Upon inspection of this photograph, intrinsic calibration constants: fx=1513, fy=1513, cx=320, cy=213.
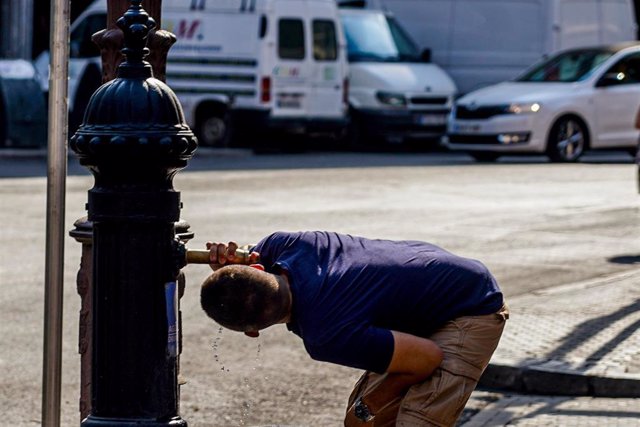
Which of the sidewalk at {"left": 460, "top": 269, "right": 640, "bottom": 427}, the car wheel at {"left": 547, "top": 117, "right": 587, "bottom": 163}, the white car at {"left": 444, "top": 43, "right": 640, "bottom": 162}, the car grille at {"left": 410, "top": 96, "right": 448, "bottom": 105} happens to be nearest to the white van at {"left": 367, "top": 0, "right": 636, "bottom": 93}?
the car grille at {"left": 410, "top": 96, "right": 448, "bottom": 105}

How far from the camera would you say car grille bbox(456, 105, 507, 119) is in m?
20.6

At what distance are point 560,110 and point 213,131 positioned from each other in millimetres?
5750

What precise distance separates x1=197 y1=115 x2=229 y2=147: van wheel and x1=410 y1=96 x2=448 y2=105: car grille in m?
2.99

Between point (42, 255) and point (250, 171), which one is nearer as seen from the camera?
point (42, 255)

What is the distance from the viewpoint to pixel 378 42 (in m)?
24.6

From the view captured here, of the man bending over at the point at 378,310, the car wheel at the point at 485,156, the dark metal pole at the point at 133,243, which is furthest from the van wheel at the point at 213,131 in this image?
the dark metal pole at the point at 133,243

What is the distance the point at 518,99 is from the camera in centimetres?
2056

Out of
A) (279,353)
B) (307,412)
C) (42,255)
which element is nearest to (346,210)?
(42,255)

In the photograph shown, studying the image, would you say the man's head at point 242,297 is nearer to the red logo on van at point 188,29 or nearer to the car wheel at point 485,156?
the car wheel at point 485,156

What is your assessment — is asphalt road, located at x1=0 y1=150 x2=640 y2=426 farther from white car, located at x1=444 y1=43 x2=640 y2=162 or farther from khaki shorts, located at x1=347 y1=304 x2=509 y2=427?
khaki shorts, located at x1=347 y1=304 x2=509 y2=427

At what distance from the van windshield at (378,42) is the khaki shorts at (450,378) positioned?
65.4ft

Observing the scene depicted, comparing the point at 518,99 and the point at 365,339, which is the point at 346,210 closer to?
the point at 518,99

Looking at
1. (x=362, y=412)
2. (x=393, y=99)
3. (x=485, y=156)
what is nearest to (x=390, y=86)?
(x=393, y=99)

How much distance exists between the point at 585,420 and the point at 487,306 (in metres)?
2.03
